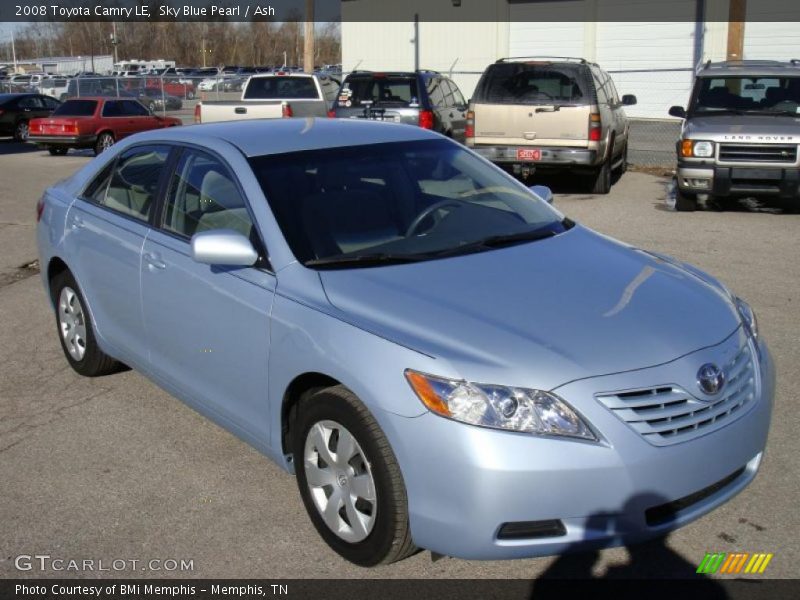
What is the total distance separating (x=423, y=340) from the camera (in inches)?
131

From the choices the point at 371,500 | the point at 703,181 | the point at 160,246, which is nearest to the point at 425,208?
the point at 160,246

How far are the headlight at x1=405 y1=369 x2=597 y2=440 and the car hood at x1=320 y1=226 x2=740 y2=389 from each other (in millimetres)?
44

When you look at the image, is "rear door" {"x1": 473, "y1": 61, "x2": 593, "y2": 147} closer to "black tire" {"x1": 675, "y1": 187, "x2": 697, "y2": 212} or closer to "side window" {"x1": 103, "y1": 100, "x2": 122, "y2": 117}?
"black tire" {"x1": 675, "y1": 187, "x2": 697, "y2": 212}

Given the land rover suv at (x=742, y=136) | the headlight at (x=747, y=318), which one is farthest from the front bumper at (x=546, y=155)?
the headlight at (x=747, y=318)

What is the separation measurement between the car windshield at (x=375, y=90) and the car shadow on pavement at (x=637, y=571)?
13.6 m

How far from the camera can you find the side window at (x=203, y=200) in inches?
172

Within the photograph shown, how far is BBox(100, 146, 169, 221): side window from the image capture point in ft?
16.3

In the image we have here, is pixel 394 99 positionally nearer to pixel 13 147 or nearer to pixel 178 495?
pixel 178 495

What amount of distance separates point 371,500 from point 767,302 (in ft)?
16.5

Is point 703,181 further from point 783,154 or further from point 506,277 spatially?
point 506,277

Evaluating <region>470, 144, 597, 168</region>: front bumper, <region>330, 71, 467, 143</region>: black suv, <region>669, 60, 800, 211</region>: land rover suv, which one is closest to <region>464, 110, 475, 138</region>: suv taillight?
<region>470, 144, 597, 168</region>: front bumper

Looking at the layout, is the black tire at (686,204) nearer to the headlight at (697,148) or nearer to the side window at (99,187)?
the headlight at (697,148)

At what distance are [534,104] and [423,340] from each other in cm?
1075

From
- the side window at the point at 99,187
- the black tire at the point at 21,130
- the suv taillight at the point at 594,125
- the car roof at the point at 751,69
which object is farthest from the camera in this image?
the black tire at the point at 21,130
